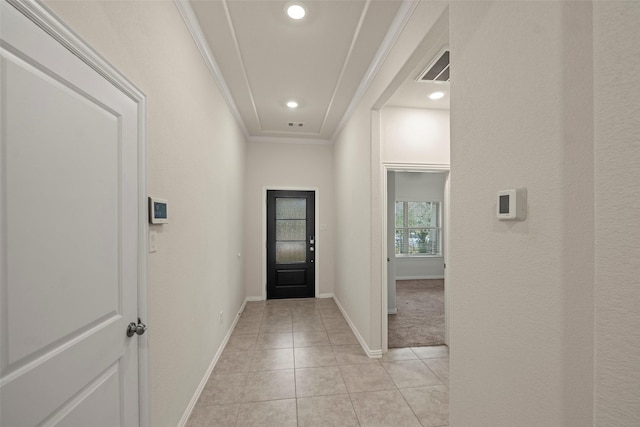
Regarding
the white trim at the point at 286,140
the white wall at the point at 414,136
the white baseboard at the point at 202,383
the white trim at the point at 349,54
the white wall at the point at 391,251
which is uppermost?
the white trim at the point at 349,54

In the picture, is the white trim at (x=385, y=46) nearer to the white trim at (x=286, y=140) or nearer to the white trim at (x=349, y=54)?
the white trim at (x=349, y=54)

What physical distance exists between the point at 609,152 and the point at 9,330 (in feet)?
5.14

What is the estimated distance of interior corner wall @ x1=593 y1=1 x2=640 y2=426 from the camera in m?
0.55

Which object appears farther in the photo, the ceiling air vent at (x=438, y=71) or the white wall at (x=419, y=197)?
the white wall at (x=419, y=197)

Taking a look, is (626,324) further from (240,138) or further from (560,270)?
(240,138)

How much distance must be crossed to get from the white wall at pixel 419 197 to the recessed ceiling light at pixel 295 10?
501 cm

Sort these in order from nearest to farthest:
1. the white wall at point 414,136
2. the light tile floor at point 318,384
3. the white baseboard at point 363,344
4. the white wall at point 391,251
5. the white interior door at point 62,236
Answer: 1. the white interior door at point 62,236
2. the light tile floor at point 318,384
3. the white baseboard at point 363,344
4. the white wall at point 414,136
5. the white wall at point 391,251

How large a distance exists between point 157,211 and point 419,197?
6148mm

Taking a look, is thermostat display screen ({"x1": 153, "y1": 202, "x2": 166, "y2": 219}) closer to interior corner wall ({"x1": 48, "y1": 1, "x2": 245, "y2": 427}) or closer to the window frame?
interior corner wall ({"x1": 48, "y1": 1, "x2": 245, "y2": 427})

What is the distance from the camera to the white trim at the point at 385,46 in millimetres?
1717

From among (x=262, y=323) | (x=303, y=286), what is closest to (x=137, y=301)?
(x=262, y=323)

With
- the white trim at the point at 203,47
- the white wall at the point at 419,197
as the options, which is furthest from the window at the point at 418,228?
the white trim at the point at 203,47

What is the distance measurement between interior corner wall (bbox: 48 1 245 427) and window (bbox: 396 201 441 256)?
16.3 ft

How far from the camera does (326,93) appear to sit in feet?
10.1
